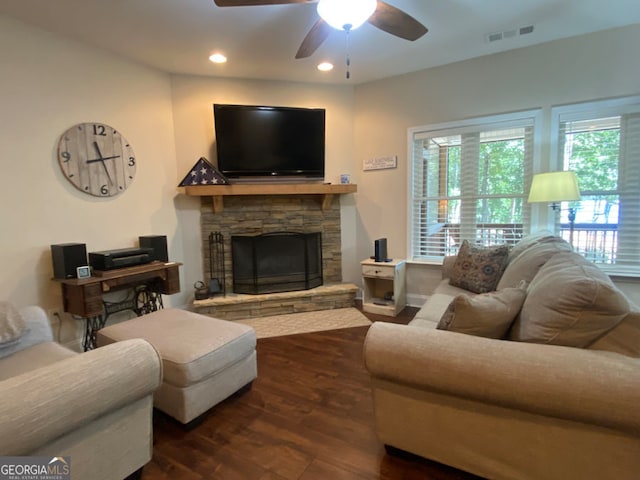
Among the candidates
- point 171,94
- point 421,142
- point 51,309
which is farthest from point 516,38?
point 51,309

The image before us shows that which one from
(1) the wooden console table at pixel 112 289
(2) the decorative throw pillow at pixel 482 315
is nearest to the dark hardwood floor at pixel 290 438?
(2) the decorative throw pillow at pixel 482 315

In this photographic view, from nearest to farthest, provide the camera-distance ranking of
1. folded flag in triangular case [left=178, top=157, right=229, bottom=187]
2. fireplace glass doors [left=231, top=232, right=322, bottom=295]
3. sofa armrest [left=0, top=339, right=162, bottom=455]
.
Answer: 1. sofa armrest [left=0, top=339, right=162, bottom=455]
2. folded flag in triangular case [left=178, top=157, right=229, bottom=187]
3. fireplace glass doors [left=231, top=232, right=322, bottom=295]

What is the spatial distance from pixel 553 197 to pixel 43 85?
4173 mm

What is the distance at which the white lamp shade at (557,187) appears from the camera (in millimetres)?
2582

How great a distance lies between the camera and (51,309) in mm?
2645

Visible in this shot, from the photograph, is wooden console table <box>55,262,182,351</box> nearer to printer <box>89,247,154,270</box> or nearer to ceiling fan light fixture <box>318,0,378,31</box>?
printer <box>89,247,154,270</box>

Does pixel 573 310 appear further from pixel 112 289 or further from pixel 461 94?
pixel 112 289

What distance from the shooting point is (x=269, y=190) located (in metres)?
3.54

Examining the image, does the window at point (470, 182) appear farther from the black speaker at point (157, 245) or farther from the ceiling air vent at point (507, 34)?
the black speaker at point (157, 245)

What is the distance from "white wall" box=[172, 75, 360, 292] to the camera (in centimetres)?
358

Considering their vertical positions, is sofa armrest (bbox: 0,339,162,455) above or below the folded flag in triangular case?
below

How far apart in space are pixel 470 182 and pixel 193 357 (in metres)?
3.16

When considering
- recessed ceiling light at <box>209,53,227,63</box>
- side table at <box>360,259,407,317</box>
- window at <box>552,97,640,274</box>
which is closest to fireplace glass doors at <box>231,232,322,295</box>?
side table at <box>360,259,407,317</box>

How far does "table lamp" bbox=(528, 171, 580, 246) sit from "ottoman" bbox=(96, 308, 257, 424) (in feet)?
8.43
